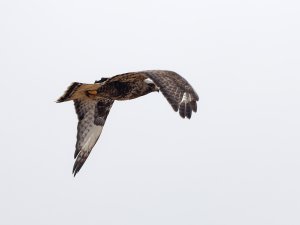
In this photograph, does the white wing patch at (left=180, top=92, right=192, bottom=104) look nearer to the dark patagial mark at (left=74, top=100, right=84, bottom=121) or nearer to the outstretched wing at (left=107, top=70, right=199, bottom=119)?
the outstretched wing at (left=107, top=70, right=199, bottom=119)

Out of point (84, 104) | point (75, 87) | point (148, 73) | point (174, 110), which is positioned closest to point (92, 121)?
point (84, 104)

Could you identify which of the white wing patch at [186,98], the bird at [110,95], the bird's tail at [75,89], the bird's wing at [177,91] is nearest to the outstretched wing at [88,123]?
the bird at [110,95]

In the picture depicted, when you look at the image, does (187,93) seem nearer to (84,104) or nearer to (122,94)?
(122,94)

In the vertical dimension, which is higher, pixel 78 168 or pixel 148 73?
pixel 148 73

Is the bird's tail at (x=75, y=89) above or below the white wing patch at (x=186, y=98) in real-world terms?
above

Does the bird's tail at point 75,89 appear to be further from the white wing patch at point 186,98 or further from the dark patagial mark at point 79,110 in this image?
the white wing patch at point 186,98

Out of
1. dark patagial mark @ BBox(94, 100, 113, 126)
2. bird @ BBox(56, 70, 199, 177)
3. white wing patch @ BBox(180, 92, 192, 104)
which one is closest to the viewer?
white wing patch @ BBox(180, 92, 192, 104)

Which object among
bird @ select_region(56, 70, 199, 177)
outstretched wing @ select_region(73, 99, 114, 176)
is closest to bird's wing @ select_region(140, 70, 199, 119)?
bird @ select_region(56, 70, 199, 177)
